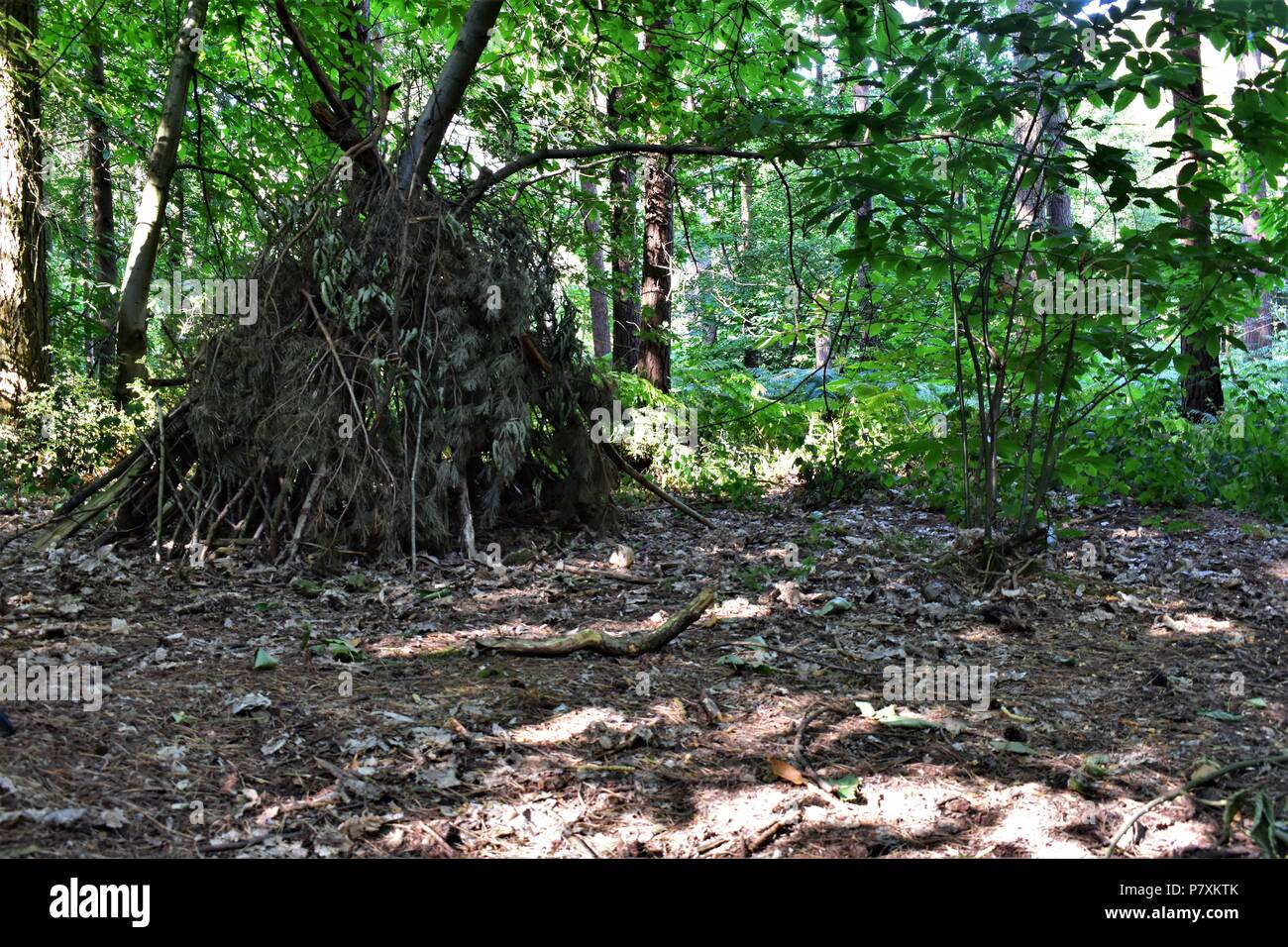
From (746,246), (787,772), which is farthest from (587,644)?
(746,246)

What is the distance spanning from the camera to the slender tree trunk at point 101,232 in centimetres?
877

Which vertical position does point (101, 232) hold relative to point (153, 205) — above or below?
above

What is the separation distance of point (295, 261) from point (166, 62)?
3.80 m

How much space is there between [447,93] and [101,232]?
6.82m

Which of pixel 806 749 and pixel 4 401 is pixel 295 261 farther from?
pixel 806 749

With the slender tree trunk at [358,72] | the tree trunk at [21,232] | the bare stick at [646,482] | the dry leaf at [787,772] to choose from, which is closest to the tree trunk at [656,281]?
the bare stick at [646,482]

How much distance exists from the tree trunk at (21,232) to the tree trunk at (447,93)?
11.3 ft

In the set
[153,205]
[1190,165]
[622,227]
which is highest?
[622,227]

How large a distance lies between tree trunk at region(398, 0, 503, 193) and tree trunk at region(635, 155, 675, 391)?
2784 mm

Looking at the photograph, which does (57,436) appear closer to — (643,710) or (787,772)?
(643,710)

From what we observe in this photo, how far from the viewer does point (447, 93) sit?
6250 millimetres

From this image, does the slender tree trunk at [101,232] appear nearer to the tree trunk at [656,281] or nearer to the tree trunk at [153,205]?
the tree trunk at [153,205]

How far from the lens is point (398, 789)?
2.76 meters
